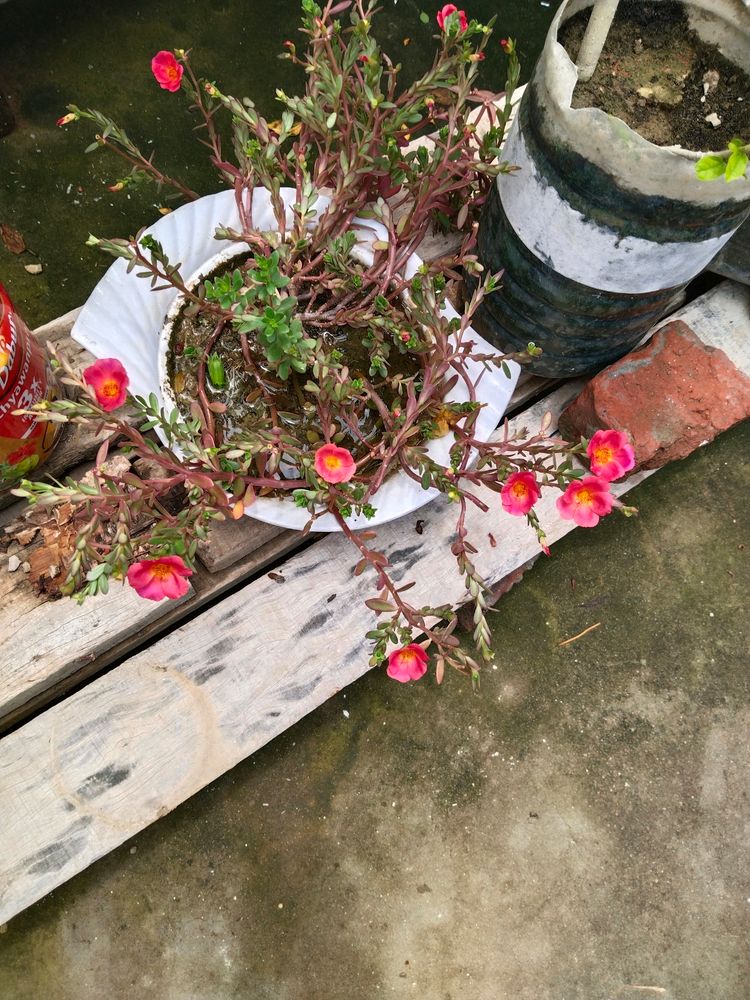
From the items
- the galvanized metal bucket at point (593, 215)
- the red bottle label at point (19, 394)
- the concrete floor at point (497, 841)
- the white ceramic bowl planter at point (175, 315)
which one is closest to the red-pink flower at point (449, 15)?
the galvanized metal bucket at point (593, 215)

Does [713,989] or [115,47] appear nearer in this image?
[713,989]

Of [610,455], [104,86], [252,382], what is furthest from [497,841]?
[104,86]

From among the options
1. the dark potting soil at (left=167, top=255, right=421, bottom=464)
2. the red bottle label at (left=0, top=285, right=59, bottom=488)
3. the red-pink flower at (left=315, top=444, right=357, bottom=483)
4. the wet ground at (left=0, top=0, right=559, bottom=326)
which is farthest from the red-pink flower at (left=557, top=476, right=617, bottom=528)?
the wet ground at (left=0, top=0, right=559, bottom=326)

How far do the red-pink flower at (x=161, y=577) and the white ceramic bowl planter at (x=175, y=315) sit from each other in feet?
1.03

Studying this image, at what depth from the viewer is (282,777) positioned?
188cm

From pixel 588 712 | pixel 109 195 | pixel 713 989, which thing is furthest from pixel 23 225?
pixel 713 989

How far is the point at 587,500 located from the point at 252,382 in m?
0.73

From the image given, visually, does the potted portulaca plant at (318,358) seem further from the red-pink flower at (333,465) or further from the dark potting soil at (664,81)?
the dark potting soil at (664,81)

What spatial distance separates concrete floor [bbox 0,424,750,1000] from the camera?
1790 millimetres

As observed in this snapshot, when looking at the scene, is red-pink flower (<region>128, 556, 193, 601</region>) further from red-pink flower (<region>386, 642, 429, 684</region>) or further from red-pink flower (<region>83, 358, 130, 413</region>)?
red-pink flower (<region>386, 642, 429, 684</region>)

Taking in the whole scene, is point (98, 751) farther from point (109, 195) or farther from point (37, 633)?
point (109, 195)

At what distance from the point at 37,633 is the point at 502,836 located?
4.01ft

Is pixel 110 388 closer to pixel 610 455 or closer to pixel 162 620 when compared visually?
pixel 162 620

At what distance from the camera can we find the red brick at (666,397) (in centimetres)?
167
